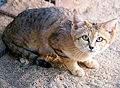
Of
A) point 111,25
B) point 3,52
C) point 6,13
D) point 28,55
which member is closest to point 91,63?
point 111,25

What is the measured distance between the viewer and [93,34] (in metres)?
2.99

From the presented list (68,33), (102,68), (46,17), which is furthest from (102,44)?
(46,17)

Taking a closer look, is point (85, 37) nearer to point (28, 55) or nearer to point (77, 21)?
point (77, 21)

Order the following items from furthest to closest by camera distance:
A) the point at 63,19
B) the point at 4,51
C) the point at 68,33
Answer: the point at 4,51
the point at 63,19
the point at 68,33

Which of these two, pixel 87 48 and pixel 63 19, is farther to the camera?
pixel 63 19

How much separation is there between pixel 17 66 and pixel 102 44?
4.29 feet

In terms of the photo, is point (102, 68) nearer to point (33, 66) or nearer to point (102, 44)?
point (102, 44)

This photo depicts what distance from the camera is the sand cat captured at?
3047 mm

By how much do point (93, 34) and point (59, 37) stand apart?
1.78ft

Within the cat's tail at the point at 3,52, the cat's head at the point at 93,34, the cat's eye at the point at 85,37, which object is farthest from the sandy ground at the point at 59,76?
the cat's eye at the point at 85,37

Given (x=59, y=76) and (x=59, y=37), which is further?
(x=59, y=76)

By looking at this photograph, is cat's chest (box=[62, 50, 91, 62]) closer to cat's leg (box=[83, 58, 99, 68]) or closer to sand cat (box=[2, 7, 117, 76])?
sand cat (box=[2, 7, 117, 76])

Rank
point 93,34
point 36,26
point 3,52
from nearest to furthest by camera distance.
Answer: point 93,34 → point 36,26 → point 3,52

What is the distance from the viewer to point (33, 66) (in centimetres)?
360
